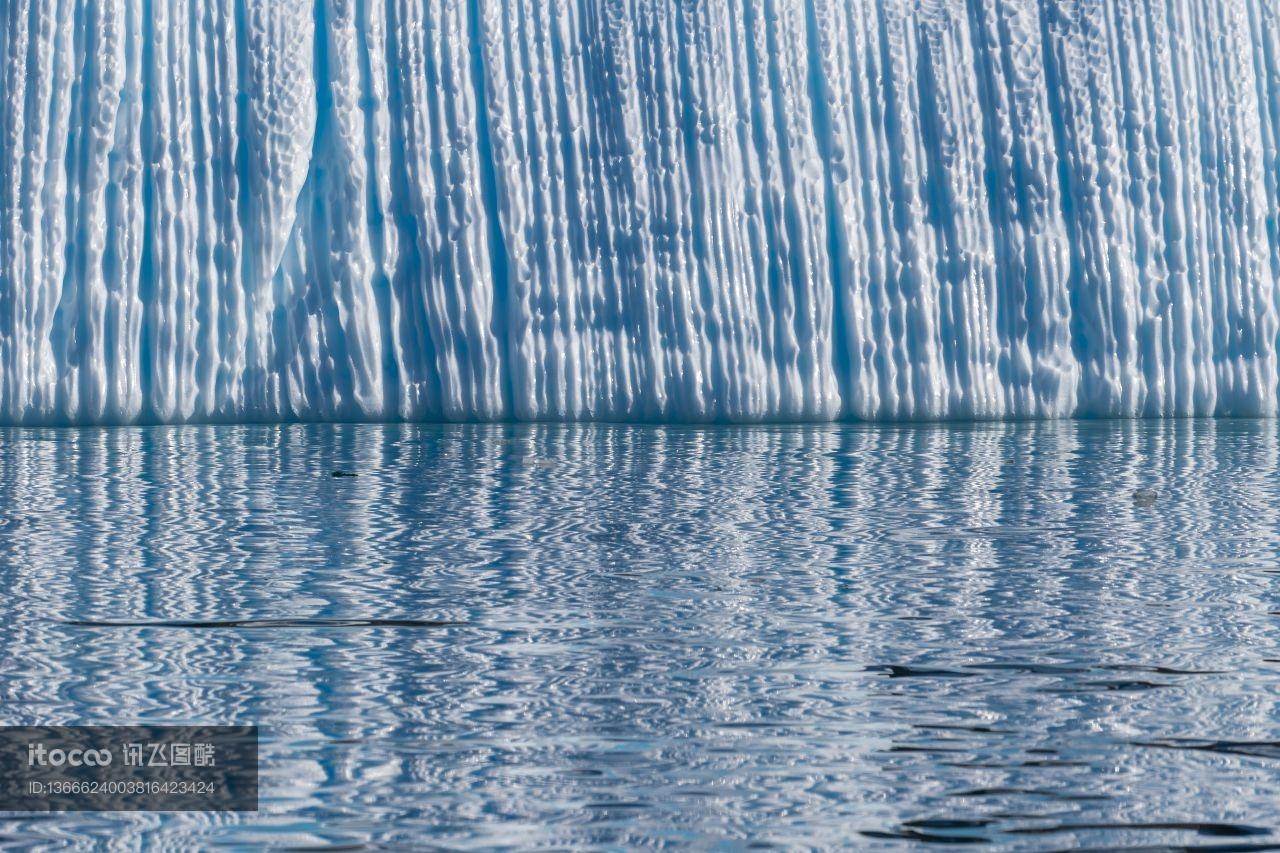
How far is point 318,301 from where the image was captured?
4234 mm

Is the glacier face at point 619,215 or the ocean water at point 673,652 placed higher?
the glacier face at point 619,215

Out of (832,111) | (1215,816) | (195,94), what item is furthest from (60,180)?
(1215,816)

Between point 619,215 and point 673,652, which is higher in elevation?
point 619,215

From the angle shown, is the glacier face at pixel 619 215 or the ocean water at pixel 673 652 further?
the glacier face at pixel 619 215

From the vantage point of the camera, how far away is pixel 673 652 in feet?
4.36

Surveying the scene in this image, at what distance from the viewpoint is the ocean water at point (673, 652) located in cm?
92

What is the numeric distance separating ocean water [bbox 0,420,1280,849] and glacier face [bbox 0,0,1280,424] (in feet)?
5.41

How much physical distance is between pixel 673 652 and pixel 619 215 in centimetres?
308

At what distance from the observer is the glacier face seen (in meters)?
4.22

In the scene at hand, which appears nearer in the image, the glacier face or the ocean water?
the ocean water

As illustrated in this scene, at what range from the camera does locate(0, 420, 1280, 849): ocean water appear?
3.03 ft

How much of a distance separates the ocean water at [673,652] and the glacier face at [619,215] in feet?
5.41

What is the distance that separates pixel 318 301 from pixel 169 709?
124 inches

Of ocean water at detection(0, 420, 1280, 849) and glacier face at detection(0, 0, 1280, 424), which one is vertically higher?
glacier face at detection(0, 0, 1280, 424)
